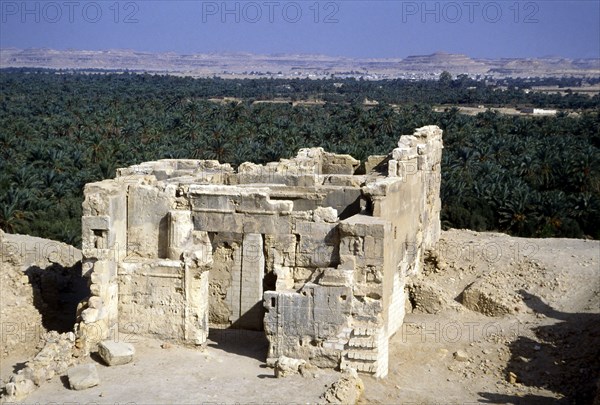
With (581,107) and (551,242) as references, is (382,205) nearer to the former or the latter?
(551,242)

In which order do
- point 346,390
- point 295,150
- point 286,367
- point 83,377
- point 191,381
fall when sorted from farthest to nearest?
point 295,150, point 286,367, point 191,381, point 83,377, point 346,390

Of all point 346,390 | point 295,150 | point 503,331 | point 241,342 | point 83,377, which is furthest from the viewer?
point 295,150

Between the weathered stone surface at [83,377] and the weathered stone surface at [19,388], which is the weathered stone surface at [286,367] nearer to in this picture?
the weathered stone surface at [83,377]

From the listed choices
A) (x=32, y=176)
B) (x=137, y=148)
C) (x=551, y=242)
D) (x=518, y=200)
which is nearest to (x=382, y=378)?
(x=551, y=242)

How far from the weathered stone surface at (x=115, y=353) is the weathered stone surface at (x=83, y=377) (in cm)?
46

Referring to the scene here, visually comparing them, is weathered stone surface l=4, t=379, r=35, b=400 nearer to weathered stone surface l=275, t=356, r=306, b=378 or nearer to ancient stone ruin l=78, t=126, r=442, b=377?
ancient stone ruin l=78, t=126, r=442, b=377

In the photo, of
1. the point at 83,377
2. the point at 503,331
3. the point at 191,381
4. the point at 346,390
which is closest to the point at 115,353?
the point at 83,377

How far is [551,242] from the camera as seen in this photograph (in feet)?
74.7

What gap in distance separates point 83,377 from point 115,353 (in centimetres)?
92

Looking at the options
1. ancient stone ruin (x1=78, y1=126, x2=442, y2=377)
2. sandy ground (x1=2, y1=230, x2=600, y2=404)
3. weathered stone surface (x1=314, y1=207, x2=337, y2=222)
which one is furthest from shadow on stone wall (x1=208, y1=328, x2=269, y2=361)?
weathered stone surface (x1=314, y1=207, x2=337, y2=222)

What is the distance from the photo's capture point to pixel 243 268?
623 inches

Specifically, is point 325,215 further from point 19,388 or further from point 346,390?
point 19,388

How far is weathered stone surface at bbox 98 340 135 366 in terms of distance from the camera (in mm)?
14102

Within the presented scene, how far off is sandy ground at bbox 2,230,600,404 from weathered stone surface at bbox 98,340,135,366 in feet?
0.42
